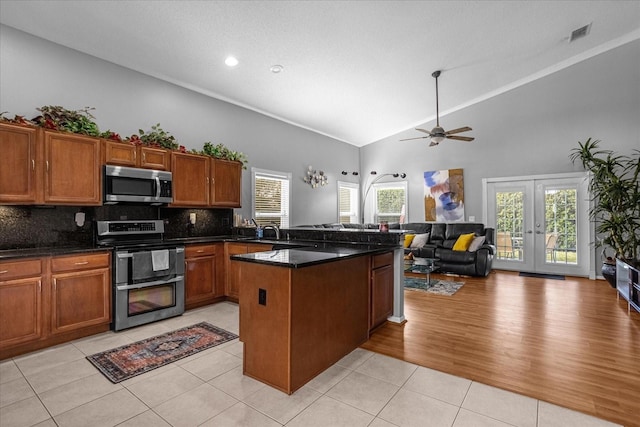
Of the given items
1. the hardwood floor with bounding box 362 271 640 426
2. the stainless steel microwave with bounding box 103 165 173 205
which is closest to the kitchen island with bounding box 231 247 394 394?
the hardwood floor with bounding box 362 271 640 426

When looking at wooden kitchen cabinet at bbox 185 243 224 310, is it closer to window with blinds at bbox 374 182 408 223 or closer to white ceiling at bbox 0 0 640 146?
white ceiling at bbox 0 0 640 146

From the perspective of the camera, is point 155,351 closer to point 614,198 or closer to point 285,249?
point 285,249

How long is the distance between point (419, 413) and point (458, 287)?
377 centimetres

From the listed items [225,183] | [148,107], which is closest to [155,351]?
[225,183]

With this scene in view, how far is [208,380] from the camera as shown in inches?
93.6

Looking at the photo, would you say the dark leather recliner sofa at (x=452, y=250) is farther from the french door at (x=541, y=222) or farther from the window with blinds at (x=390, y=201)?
the window with blinds at (x=390, y=201)

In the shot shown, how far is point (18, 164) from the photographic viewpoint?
295 cm

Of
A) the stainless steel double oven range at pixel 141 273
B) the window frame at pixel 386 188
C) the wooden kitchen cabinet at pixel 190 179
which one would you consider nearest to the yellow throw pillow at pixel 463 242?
the window frame at pixel 386 188

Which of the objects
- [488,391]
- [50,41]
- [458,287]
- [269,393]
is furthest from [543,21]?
[50,41]

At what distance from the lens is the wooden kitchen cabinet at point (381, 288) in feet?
10.5

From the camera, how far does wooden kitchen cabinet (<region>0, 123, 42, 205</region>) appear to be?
287cm

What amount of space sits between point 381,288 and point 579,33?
16.6 ft

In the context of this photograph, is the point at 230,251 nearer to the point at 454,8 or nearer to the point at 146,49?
the point at 146,49

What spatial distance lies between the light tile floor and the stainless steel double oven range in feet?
2.35
